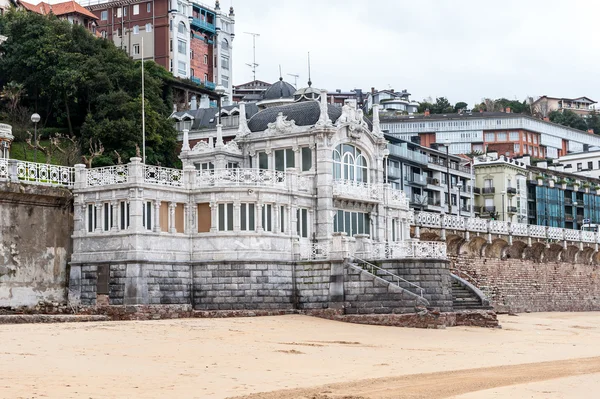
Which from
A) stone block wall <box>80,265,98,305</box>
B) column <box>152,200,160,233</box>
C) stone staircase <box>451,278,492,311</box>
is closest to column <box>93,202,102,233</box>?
stone block wall <box>80,265,98,305</box>

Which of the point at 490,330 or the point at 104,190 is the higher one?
the point at 104,190

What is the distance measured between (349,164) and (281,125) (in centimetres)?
427

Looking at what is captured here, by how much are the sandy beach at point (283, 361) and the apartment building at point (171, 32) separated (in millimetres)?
78802

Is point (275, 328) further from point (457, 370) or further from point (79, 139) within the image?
point (79, 139)

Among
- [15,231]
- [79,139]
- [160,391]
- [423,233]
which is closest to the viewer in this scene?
[160,391]

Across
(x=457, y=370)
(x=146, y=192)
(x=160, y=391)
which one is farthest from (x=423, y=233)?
(x=160, y=391)

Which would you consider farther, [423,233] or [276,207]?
[423,233]

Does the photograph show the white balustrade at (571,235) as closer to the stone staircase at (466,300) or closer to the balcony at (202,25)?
the stone staircase at (466,300)

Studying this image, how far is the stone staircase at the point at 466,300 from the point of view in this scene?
51375 mm

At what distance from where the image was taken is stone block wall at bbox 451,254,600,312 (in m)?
71.6

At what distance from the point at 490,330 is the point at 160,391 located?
26104mm

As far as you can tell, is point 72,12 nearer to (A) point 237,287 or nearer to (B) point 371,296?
(A) point 237,287

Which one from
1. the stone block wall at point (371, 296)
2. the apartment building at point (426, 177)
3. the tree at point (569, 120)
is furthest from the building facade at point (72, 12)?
the tree at point (569, 120)

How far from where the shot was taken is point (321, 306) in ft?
159
